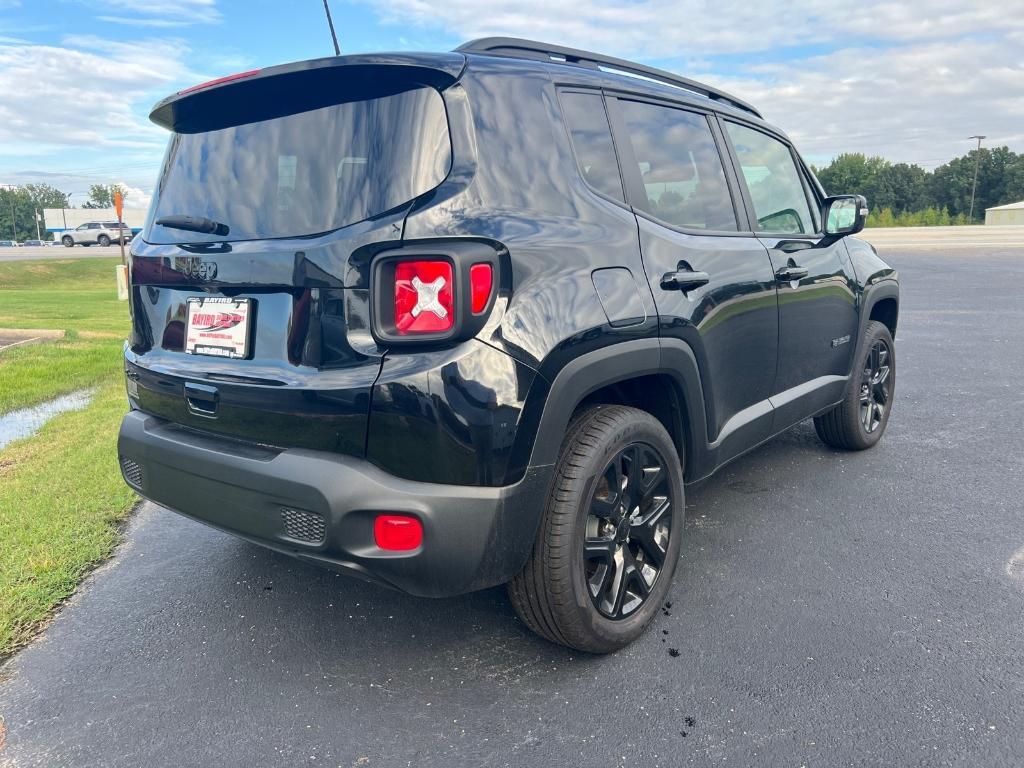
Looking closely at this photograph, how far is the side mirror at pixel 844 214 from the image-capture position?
4039 mm

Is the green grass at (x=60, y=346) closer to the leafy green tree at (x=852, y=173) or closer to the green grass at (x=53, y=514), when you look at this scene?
the green grass at (x=53, y=514)

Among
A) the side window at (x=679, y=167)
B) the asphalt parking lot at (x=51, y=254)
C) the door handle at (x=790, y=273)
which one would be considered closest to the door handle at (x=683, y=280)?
the side window at (x=679, y=167)

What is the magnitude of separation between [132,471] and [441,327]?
56.0 inches

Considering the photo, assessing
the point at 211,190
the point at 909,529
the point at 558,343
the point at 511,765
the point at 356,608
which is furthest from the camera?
the point at 909,529

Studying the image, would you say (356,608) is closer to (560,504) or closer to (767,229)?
(560,504)

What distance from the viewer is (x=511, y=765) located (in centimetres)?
210

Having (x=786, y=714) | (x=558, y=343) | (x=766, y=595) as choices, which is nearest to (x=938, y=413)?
(x=766, y=595)

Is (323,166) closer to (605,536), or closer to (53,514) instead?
(605,536)

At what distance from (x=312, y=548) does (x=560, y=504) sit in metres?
0.74

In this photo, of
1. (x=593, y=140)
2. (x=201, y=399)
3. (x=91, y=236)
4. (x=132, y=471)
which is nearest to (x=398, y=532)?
(x=201, y=399)

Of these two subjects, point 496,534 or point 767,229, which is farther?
point 767,229

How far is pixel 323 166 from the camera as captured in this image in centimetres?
228

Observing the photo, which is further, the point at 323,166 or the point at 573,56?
the point at 573,56

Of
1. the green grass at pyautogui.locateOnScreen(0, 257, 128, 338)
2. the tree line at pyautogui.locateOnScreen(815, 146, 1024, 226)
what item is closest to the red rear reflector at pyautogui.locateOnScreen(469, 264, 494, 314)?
the green grass at pyautogui.locateOnScreen(0, 257, 128, 338)
